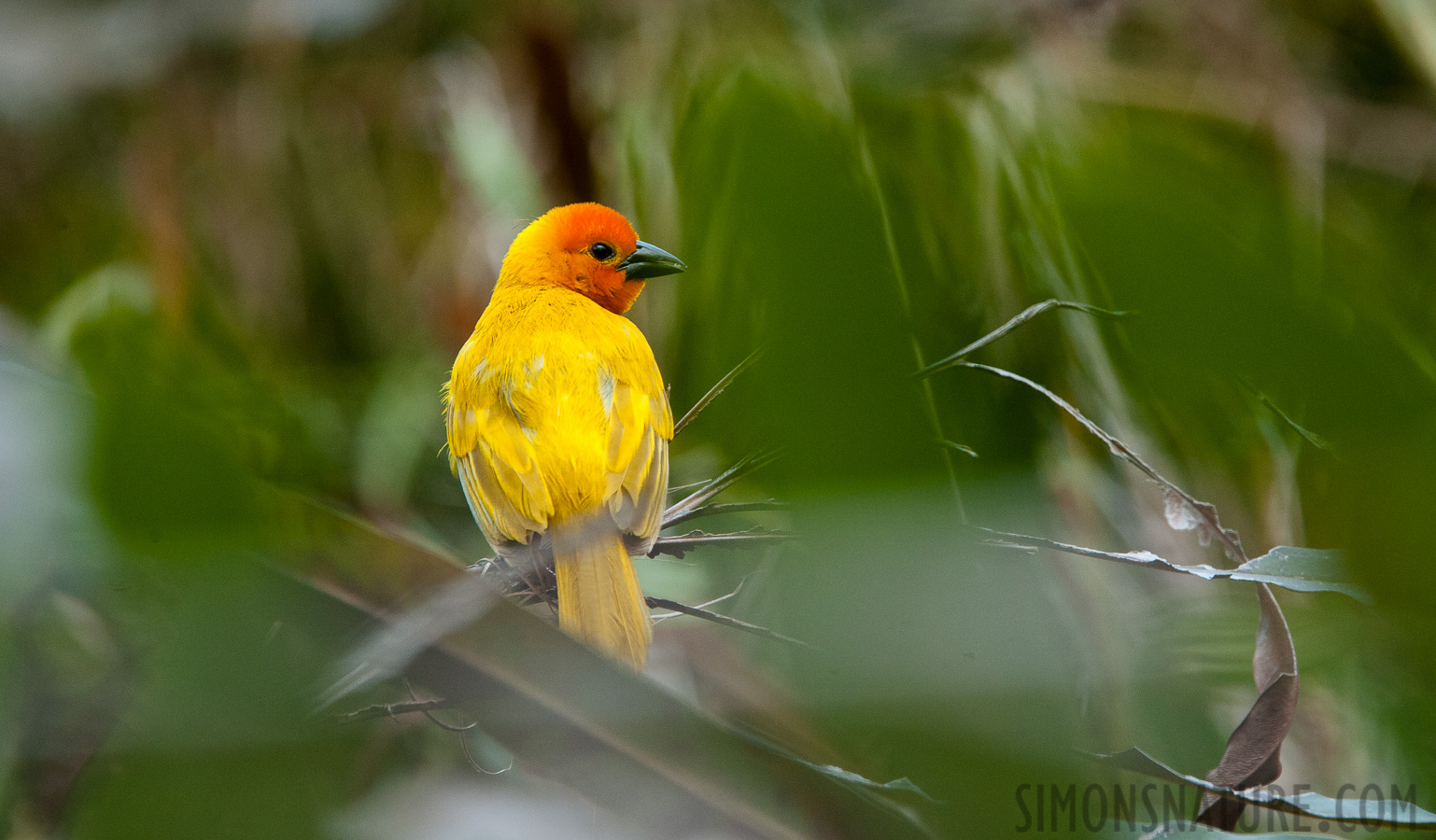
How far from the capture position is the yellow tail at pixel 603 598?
34 centimetres

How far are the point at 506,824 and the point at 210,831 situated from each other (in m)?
0.11

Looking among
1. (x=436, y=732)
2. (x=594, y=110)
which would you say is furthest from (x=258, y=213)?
(x=436, y=732)

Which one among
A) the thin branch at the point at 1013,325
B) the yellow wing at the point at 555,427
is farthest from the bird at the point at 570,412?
the thin branch at the point at 1013,325

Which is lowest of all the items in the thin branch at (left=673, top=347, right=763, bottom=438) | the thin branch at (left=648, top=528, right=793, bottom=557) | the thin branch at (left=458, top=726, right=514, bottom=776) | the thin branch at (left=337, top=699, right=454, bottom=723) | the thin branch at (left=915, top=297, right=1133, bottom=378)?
the thin branch at (left=458, top=726, right=514, bottom=776)

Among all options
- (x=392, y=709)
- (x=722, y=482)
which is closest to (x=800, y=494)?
(x=722, y=482)

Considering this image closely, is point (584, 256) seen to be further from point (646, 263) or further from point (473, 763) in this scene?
point (473, 763)

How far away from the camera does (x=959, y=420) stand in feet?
1.13

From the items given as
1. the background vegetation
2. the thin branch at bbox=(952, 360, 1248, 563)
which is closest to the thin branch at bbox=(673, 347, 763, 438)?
the background vegetation

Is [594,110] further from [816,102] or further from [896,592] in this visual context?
[896,592]

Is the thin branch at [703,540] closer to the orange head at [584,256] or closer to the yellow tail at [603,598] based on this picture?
the yellow tail at [603,598]

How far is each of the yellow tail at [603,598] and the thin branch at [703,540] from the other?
0.02m

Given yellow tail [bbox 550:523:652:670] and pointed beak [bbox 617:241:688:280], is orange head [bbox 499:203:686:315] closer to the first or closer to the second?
pointed beak [bbox 617:241:688:280]

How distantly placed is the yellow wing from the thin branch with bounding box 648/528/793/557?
0.01 metres

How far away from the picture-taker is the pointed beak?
443mm
